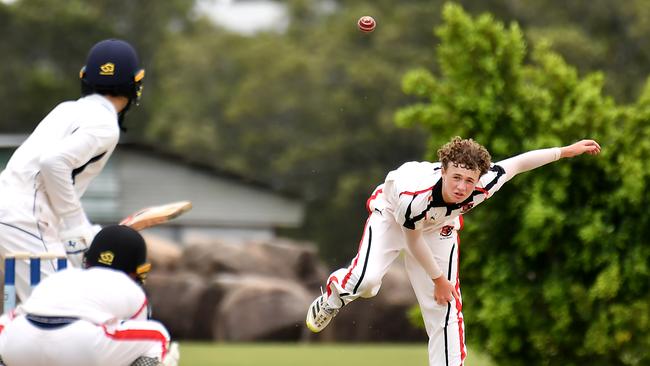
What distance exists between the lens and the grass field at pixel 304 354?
1470 centimetres

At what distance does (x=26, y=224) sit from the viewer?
23.1ft

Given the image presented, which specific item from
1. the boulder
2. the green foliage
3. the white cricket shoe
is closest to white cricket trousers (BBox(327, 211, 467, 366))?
the white cricket shoe

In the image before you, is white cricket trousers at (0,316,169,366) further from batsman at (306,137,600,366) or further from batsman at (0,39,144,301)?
batsman at (306,137,600,366)

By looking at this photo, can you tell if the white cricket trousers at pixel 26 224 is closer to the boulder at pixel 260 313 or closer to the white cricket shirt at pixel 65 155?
the white cricket shirt at pixel 65 155

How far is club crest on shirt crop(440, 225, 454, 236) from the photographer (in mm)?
7504

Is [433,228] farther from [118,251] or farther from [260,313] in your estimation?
[260,313]

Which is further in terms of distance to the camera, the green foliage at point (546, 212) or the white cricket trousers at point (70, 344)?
the green foliage at point (546, 212)

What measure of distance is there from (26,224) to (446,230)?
8.00 ft

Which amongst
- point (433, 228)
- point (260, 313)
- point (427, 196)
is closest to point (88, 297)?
point (427, 196)

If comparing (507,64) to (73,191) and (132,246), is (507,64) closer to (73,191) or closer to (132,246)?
(73,191)

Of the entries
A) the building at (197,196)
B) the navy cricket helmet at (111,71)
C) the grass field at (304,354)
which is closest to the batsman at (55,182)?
the navy cricket helmet at (111,71)

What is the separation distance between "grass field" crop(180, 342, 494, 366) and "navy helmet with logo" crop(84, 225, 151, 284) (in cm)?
753

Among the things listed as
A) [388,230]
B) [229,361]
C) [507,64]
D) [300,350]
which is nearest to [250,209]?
[300,350]

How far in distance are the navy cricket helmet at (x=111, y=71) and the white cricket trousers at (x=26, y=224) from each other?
Answer: 75 centimetres
